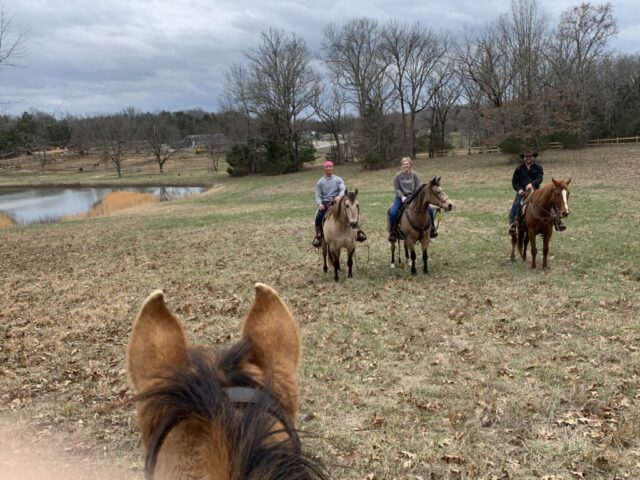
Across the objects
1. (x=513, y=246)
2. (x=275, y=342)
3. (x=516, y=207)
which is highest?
(x=275, y=342)

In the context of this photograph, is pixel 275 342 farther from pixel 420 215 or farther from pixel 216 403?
pixel 420 215

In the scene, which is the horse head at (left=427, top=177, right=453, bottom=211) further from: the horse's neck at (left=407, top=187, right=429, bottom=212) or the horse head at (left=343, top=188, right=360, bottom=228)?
the horse head at (left=343, top=188, right=360, bottom=228)

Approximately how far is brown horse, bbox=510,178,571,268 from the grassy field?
34.2 inches

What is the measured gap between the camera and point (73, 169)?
2751 inches

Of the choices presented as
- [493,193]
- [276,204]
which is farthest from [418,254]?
[276,204]

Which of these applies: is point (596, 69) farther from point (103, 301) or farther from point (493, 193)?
point (103, 301)

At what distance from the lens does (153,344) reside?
142cm

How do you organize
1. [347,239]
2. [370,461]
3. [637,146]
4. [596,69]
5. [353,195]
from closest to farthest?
[370,461] → [353,195] → [347,239] → [637,146] → [596,69]

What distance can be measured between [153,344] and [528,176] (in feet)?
36.1

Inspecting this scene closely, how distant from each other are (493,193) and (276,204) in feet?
41.4

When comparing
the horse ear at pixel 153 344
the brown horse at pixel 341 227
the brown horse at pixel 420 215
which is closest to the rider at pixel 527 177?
the brown horse at pixel 420 215

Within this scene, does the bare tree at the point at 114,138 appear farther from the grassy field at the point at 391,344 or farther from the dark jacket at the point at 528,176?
the dark jacket at the point at 528,176

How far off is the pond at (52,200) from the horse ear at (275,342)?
3036 cm

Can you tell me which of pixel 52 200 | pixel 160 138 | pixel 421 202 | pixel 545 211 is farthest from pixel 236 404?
pixel 160 138
